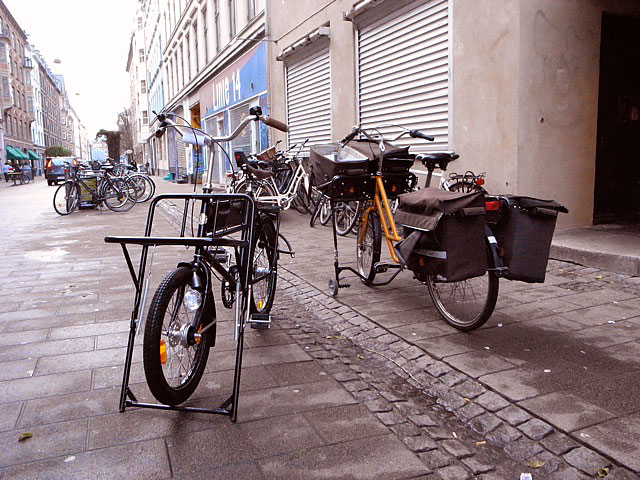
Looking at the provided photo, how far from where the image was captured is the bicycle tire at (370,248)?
15.6ft

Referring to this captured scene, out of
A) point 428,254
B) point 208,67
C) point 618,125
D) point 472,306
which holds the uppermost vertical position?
point 208,67

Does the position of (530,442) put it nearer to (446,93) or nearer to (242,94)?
(446,93)

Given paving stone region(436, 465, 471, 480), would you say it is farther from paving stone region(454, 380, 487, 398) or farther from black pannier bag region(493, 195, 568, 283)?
black pannier bag region(493, 195, 568, 283)

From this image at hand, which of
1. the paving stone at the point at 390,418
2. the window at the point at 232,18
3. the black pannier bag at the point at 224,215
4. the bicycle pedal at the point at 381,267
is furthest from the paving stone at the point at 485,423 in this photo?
the window at the point at 232,18

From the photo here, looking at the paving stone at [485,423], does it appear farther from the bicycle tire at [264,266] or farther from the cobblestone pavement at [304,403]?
the bicycle tire at [264,266]

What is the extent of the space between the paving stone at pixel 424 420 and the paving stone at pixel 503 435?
0.27 metres

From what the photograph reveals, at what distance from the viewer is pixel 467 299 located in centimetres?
394

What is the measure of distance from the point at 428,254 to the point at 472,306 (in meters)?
0.51

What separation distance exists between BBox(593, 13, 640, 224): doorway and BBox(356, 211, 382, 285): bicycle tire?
3.47m

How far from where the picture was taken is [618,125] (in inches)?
288

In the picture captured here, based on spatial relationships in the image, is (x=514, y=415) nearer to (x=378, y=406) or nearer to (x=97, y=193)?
(x=378, y=406)

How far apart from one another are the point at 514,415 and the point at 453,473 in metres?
0.55

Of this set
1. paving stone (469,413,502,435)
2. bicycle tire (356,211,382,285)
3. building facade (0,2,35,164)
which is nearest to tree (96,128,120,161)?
building facade (0,2,35,164)

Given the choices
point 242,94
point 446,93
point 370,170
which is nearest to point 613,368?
point 370,170
